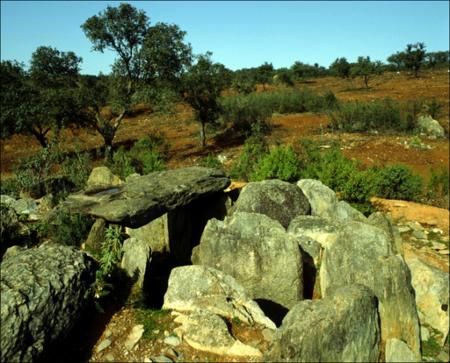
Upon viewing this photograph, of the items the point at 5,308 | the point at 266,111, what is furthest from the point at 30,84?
the point at 5,308

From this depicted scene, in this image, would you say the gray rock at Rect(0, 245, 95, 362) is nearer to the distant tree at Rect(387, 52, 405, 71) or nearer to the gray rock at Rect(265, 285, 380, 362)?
the gray rock at Rect(265, 285, 380, 362)

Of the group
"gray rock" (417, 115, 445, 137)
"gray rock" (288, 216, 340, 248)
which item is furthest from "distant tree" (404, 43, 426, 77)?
"gray rock" (288, 216, 340, 248)

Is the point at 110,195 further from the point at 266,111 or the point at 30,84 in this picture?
the point at 266,111

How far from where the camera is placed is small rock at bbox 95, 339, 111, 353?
5.38 metres

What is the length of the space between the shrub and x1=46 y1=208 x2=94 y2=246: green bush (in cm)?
882

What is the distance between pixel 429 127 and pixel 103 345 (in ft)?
82.7

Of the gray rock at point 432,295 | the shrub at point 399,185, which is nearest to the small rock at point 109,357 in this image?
the gray rock at point 432,295

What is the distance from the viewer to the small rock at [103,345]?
538 cm

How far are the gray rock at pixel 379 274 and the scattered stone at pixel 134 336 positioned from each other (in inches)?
A: 118

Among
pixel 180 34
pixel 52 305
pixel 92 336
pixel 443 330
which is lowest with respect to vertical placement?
pixel 443 330

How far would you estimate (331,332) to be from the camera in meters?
4.79

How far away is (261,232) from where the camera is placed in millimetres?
7305

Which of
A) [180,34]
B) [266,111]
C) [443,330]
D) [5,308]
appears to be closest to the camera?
[5,308]

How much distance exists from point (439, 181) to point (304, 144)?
5233 millimetres
